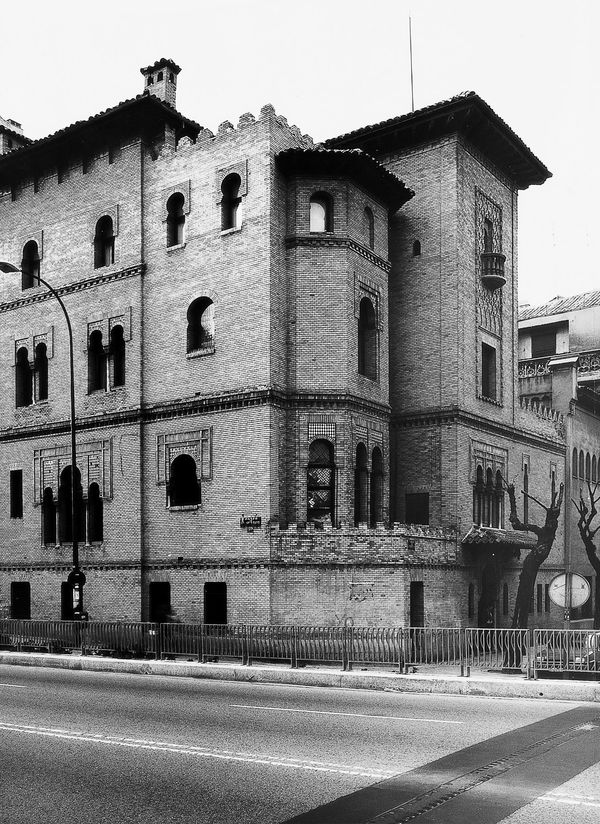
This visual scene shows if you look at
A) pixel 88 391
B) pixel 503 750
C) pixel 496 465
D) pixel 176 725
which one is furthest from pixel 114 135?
pixel 503 750

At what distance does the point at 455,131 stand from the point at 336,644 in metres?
18.6

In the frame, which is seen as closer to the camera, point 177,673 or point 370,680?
point 370,680

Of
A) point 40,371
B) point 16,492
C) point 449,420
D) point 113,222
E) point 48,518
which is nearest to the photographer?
point 449,420

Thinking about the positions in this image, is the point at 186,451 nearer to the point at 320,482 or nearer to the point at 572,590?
the point at 320,482

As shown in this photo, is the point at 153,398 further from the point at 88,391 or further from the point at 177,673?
the point at 177,673

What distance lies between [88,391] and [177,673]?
43.0 ft

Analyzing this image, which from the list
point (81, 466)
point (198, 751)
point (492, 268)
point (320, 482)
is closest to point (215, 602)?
point (320, 482)

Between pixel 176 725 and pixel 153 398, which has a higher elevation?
pixel 153 398

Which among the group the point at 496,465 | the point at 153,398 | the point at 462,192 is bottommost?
the point at 496,465

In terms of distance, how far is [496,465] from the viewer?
3497 centimetres

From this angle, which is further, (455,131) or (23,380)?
(23,380)

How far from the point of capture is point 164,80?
33.4 m

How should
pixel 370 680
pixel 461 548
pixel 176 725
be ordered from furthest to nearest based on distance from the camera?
pixel 461 548, pixel 370 680, pixel 176 725

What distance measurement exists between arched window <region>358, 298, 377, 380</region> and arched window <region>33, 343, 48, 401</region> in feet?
36.9
